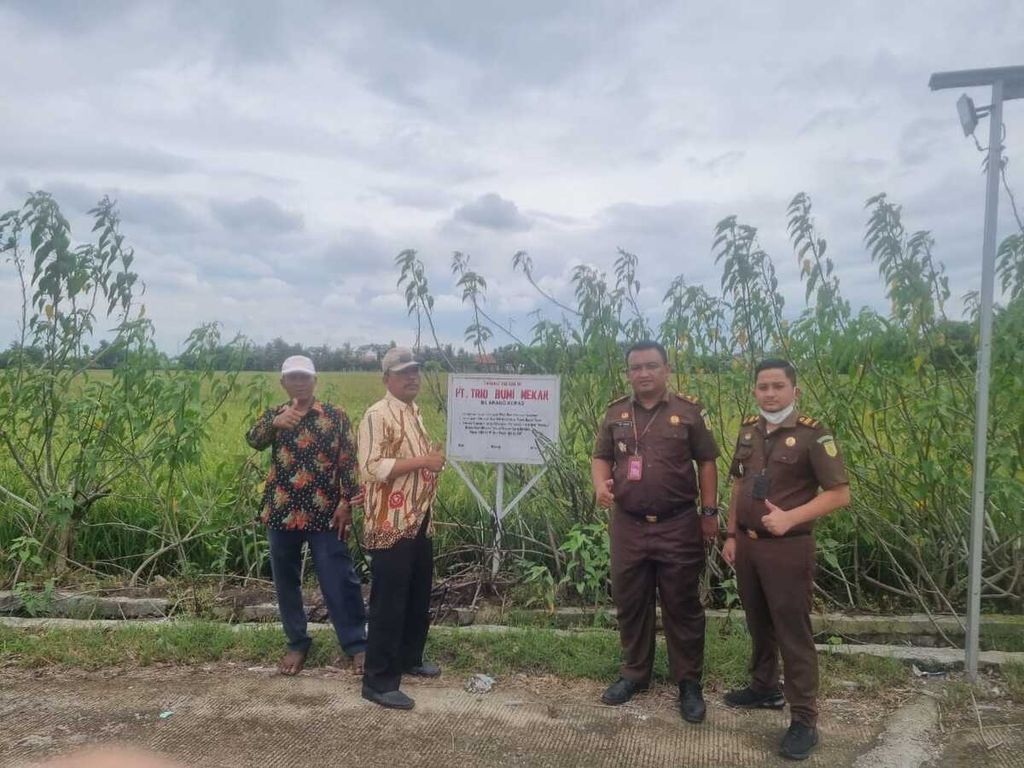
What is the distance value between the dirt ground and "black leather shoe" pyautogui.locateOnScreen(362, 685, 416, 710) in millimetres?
49

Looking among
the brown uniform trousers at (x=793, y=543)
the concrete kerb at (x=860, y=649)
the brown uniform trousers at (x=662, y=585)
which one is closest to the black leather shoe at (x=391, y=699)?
the concrete kerb at (x=860, y=649)

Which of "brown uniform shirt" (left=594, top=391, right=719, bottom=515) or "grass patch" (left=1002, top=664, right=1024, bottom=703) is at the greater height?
"brown uniform shirt" (left=594, top=391, right=719, bottom=515)

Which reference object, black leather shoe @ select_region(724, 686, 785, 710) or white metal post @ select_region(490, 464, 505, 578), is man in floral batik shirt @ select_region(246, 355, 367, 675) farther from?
black leather shoe @ select_region(724, 686, 785, 710)

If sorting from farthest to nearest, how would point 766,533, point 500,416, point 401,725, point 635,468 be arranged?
point 500,416 → point 635,468 → point 401,725 → point 766,533

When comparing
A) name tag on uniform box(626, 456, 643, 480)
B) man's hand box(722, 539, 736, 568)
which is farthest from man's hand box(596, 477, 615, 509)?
man's hand box(722, 539, 736, 568)

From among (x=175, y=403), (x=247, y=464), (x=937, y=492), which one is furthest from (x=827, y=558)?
(x=175, y=403)

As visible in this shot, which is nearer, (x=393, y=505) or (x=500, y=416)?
(x=393, y=505)

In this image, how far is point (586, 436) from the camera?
548 centimetres

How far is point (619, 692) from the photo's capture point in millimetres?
3988

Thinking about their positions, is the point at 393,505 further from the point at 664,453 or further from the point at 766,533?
the point at 766,533

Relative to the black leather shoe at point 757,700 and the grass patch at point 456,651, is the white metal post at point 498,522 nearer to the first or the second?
the grass patch at point 456,651

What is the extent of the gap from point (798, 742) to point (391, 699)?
1867 mm

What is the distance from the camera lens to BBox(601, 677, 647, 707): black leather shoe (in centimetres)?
398

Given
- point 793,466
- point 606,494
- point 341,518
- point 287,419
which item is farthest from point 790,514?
point 287,419
